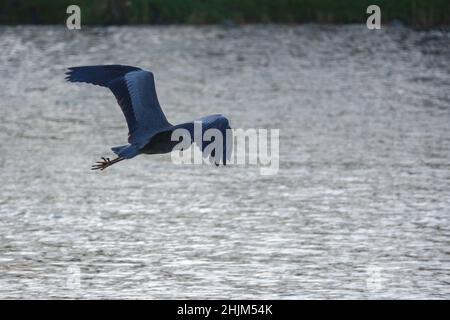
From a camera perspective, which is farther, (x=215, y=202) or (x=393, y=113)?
(x=393, y=113)

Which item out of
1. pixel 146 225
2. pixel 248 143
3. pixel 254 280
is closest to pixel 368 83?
pixel 248 143

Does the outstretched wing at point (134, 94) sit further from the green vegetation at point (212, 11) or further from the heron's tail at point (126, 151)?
the green vegetation at point (212, 11)

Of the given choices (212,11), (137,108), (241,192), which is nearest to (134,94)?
(137,108)

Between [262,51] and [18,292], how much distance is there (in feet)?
100

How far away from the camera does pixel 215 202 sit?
890 inches

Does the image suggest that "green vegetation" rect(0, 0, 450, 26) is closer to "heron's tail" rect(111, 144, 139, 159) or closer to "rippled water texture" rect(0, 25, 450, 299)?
"rippled water texture" rect(0, 25, 450, 299)

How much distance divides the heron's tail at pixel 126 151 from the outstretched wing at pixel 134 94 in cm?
22

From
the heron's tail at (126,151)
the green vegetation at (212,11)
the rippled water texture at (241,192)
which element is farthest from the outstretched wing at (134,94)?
the green vegetation at (212,11)

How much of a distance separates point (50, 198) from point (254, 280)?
6.43 meters

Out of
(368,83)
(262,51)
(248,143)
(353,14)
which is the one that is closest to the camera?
(248,143)

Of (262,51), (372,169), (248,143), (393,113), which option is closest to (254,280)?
(372,169)

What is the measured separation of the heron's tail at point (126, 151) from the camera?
14.8 metres

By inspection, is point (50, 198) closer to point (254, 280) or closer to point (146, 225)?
point (146, 225)
